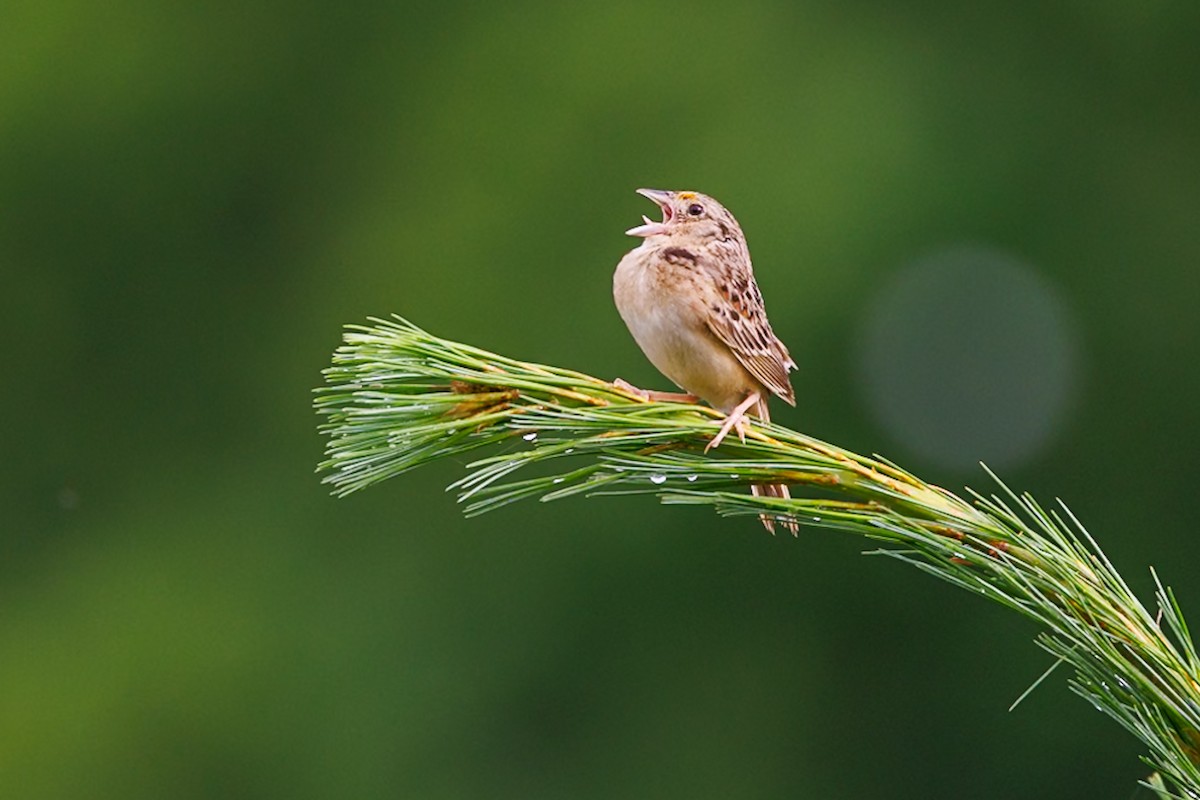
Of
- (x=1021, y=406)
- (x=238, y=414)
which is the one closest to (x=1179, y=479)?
(x=1021, y=406)

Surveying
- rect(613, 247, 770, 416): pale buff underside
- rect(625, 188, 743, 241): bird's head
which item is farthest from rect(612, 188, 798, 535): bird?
rect(625, 188, 743, 241): bird's head

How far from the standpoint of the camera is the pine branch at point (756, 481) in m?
1.97

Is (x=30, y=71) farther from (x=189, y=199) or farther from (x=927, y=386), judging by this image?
(x=927, y=386)

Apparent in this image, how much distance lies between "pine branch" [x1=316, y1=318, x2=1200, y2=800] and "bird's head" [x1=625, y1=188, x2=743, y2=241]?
139 centimetres

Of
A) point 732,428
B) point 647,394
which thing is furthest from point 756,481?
point 647,394

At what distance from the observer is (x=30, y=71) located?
11.6 metres

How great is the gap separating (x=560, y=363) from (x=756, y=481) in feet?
24.5

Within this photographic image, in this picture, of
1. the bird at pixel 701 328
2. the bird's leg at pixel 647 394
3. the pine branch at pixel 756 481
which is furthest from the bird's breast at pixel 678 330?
the pine branch at pixel 756 481

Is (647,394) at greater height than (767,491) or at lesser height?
greater

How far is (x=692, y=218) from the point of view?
12.6 feet

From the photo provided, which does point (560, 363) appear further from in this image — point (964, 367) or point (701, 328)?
point (701, 328)

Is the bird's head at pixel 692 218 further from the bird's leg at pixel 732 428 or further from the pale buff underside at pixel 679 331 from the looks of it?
the bird's leg at pixel 732 428

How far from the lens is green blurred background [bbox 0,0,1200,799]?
32.7ft

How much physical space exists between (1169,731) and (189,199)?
10.2m
